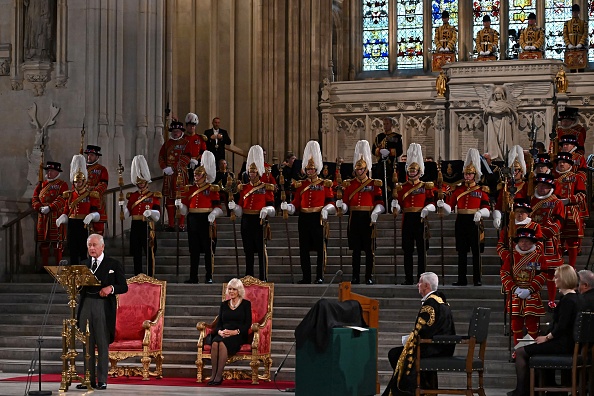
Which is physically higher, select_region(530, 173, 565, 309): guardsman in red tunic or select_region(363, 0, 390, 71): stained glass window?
select_region(363, 0, 390, 71): stained glass window

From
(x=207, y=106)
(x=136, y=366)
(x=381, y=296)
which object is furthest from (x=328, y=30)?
(x=136, y=366)

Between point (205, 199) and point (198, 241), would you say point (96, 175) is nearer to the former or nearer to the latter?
point (205, 199)

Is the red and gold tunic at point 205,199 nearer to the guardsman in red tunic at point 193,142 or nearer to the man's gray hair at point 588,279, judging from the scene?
the guardsman in red tunic at point 193,142

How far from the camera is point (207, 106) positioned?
80.9ft

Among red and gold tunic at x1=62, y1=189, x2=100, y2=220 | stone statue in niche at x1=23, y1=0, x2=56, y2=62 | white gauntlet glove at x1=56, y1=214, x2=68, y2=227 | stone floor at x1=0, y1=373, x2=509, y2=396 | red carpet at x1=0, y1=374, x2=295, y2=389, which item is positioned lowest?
red carpet at x1=0, y1=374, x2=295, y2=389

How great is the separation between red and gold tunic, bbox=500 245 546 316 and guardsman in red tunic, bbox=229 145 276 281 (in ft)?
13.7

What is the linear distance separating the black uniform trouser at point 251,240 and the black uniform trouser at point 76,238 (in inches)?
92.4

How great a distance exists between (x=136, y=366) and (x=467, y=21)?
17.7 metres

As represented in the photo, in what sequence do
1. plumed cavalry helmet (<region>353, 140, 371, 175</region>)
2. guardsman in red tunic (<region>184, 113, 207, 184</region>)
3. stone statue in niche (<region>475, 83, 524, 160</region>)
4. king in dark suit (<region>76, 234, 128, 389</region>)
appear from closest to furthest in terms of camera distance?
king in dark suit (<region>76, 234, 128, 389</region>) → plumed cavalry helmet (<region>353, 140, 371, 175</region>) → guardsman in red tunic (<region>184, 113, 207, 184</region>) → stone statue in niche (<region>475, 83, 524, 160</region>)

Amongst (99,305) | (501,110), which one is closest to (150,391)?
(99,305)

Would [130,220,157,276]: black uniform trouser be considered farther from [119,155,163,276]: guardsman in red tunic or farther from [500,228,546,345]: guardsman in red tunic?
[500,228,546,345]: guardsman in red tunic

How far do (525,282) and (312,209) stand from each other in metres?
4.22

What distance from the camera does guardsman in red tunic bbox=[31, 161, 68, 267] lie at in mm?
17547

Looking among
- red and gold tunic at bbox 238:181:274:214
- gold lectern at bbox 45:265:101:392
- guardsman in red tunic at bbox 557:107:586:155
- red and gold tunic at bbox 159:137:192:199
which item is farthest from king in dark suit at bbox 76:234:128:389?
guardsman in red tunic at bbox 557:107:586:155
